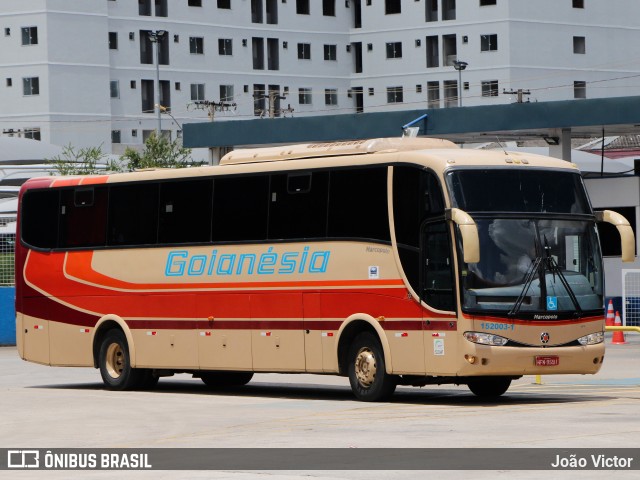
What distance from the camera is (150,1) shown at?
115m

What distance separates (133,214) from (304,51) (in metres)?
96.3

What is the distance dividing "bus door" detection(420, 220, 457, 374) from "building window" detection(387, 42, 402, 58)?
3857 inches

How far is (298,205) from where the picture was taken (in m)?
23.9

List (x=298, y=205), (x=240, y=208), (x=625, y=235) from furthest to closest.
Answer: (x=240, y=208), (x=298, y=205), (x=625, y=235)

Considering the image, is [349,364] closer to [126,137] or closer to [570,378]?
[570,378]

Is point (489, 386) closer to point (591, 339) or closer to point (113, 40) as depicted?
point (591, 339)

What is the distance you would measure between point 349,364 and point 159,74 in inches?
3635

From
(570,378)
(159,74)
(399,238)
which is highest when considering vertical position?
(159,74)

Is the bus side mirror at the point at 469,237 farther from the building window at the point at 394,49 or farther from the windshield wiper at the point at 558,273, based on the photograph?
the building window at the point at 394,49

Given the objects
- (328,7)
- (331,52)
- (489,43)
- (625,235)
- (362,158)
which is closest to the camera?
(625,235)

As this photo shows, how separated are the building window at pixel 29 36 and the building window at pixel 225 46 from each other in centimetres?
1347

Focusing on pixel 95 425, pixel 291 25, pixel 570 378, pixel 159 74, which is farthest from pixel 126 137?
pixel 95 425

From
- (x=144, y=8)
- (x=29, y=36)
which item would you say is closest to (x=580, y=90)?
(x=144, y=8)

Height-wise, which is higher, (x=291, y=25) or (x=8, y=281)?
(x=291, y=25)
